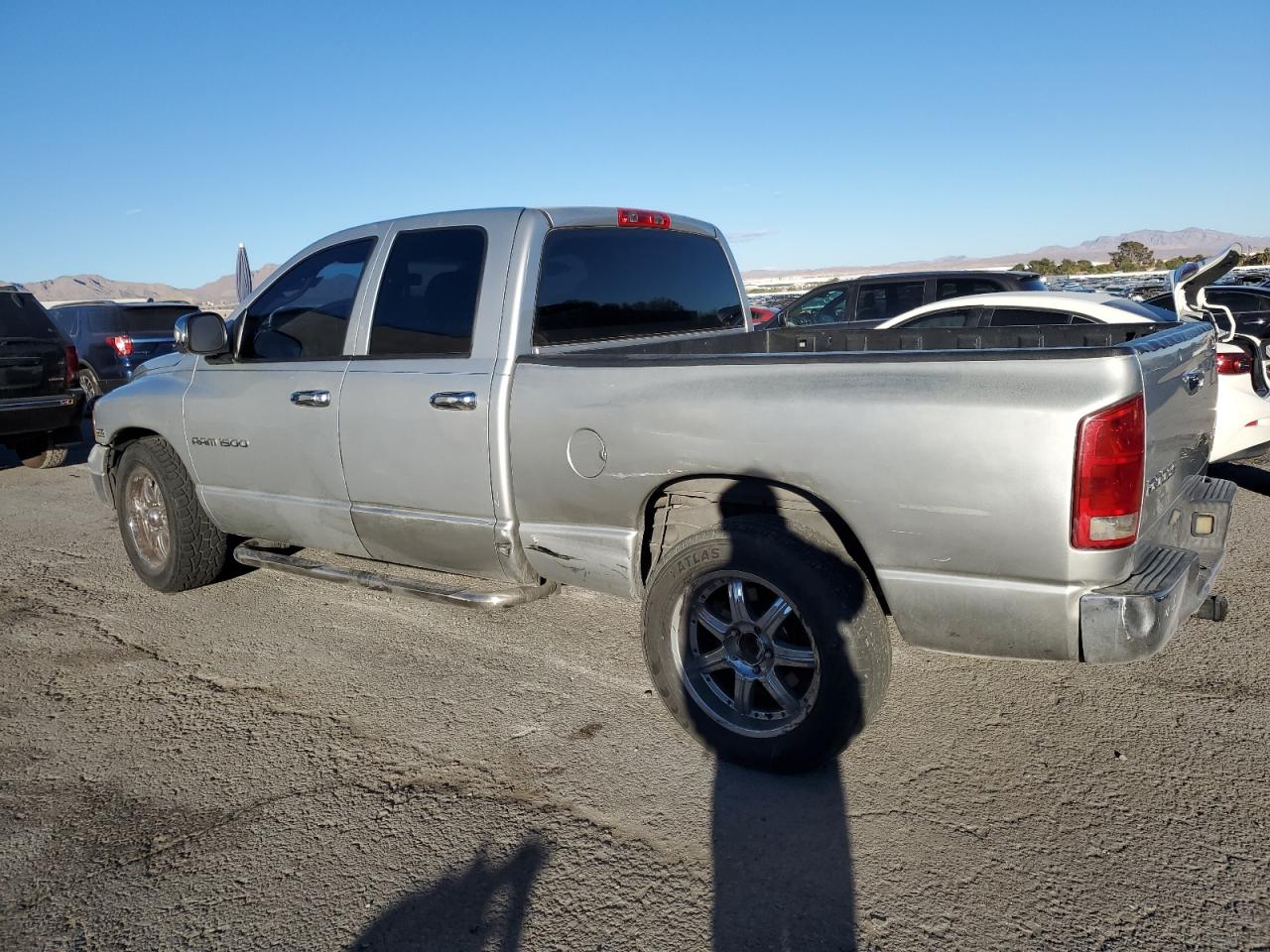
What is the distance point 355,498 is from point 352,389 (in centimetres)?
50

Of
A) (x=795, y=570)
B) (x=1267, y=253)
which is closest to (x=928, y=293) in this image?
(x=795, y=570)

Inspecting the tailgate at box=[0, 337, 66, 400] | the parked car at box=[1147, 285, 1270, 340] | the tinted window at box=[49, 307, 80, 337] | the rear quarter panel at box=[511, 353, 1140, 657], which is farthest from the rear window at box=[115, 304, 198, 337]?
the parked car at box=[1147, 285, 1270, 340]

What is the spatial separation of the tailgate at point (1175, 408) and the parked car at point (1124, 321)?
1.87ft

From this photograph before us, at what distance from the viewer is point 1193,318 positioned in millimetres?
4555

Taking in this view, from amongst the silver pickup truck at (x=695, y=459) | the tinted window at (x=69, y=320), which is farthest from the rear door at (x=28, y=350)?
the tinted window at (x=69, y=320)

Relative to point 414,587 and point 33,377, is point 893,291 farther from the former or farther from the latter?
point 33,377

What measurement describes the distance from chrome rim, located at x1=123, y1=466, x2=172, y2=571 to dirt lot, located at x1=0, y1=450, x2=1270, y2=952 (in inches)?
31.1

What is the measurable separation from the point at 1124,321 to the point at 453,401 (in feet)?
15.5

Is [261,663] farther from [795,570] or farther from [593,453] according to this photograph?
[795,570]

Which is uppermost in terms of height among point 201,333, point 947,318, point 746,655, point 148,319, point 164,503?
point 148,319

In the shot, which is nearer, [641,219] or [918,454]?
[918,454]

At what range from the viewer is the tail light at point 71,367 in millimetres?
9113

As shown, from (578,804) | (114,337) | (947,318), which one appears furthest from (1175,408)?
(114,337)

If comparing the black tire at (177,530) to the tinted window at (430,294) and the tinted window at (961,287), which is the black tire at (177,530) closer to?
the tinted window at (430,294)
